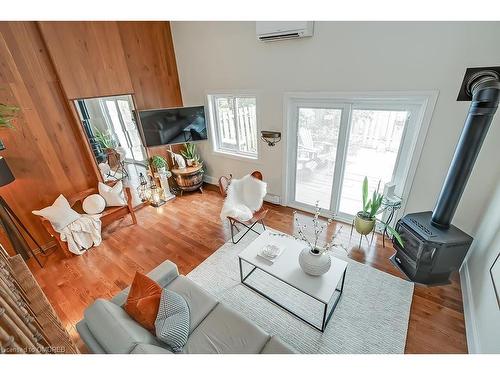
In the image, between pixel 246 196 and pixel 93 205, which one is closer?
pixel 93 205

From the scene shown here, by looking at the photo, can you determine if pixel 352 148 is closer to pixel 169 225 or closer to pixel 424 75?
pixel 424 75

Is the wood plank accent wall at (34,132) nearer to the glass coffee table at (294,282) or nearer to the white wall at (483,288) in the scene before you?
the glass coffee table at (294,282)

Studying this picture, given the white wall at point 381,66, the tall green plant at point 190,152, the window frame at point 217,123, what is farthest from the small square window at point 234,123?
the tall green plant at point 190,152

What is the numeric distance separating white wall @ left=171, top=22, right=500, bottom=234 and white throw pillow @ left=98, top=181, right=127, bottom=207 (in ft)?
7.98

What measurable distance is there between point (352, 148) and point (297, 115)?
0.94 metres

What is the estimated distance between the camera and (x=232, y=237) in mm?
3260

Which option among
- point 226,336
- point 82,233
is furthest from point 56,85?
point 226,336

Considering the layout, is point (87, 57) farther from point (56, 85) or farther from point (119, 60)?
point (56, 85)

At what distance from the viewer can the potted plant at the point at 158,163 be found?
412 centimetres

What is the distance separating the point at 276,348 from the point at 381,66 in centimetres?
300

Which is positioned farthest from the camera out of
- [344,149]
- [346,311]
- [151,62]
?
[151,62]

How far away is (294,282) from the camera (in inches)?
81.7

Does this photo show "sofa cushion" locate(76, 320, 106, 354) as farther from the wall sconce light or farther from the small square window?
the small square window

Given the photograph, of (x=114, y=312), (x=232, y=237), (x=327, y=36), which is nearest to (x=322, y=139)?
(x=327, y=36)
